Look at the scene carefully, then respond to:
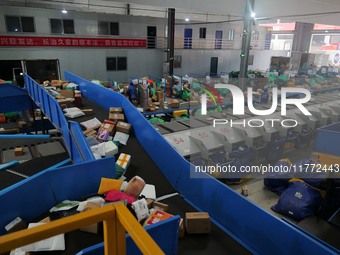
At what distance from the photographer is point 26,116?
912 centimetres

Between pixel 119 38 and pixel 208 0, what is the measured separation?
7863 mm

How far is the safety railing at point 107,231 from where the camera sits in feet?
3.14

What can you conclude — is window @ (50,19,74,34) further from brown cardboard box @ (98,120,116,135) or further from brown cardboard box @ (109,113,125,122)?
brown cardboard box @ (98,120,116,135)

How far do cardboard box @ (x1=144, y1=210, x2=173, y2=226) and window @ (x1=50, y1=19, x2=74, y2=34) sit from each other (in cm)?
1332

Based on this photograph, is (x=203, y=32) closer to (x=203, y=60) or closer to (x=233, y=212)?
(x=203, y=60)

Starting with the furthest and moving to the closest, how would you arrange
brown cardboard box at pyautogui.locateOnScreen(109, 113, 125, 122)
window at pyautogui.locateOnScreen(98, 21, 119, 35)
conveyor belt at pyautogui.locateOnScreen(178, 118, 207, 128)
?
window at pyautogui.locateOnScreen(98, 21, 119, 35) < conveyor belt at pyautogui.locateOnScreen(178, 118, 207, 128) < brown cardboard box at pyautogui.locateOnScreen(109, 113, 125, 122)

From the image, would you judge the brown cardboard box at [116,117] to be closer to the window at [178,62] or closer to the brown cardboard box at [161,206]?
the brown cardboard box at [161,206]

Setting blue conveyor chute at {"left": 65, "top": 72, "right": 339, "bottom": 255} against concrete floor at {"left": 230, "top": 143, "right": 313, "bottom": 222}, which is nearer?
blue conveyor chute at {"left": 65, "top": 72, "right": 339, "bottom": 255}

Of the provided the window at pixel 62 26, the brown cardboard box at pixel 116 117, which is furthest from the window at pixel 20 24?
the brown cardboard box at pixel 116 117

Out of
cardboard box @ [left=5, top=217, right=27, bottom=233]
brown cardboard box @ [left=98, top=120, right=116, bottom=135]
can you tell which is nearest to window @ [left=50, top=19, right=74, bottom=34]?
brown cardboard box @ [left=98, top=120, right=116, bottom=135]

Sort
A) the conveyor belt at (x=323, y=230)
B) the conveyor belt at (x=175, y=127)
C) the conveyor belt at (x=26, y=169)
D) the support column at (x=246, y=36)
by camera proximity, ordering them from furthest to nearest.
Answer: the support column at (x=246, y=36) < the conveyor belt at (x=175, y=127) < the conveyor belt at (x=323, y=230) < the conveyor belt at (x=26, y=169)

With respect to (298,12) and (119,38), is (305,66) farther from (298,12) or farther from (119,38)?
(119,38)

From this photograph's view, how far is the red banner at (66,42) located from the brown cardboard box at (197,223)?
1313cm

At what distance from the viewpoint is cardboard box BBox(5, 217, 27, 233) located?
2.32 meters
